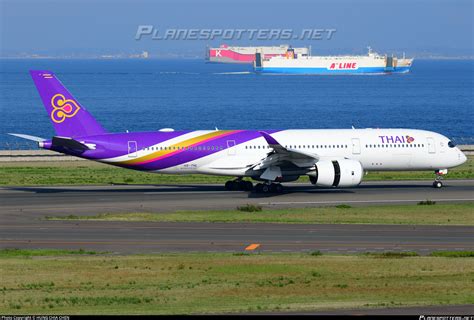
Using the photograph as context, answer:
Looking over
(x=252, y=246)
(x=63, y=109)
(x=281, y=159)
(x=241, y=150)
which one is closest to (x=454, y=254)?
(x=252, y=246)

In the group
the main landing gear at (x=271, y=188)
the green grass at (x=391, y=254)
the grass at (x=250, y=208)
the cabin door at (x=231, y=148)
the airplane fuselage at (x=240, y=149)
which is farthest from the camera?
the cabin door at (x=231, y=148)

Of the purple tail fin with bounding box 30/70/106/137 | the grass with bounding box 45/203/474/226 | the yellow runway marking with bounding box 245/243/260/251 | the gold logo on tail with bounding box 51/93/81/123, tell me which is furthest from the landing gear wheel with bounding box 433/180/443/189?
the yellow runway marking with bounding box 245/243/260/251

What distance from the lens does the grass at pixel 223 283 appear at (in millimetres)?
26297

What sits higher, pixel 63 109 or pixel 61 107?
pixel 61 107

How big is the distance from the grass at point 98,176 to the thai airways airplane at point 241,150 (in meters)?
7.68

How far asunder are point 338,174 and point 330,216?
30.2 ft

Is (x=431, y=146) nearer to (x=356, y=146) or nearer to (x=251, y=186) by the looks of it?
(x=356, y=146)

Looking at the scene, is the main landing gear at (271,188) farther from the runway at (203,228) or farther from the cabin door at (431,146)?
the cabin door at (431,146)

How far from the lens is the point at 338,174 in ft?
185

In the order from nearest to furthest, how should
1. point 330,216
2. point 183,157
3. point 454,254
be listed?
point 454,254 → point 330,216 → point 183,157

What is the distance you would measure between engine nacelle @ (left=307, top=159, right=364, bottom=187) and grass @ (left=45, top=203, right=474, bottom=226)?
5665 millimetres

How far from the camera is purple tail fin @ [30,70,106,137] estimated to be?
57.8 m

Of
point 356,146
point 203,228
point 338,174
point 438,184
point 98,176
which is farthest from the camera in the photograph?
point 98,176

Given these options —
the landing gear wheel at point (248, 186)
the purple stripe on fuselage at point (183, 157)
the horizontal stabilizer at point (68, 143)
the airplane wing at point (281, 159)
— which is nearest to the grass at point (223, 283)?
the horizontal stabilizer at point (68, 143)
